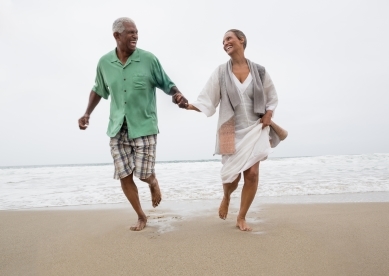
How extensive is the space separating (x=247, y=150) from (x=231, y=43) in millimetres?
1152

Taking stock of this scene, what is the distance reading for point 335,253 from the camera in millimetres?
2518

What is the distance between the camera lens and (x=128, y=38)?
11.3 ft

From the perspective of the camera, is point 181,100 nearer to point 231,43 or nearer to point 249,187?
point 231,43

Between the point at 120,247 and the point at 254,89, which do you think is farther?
the point at 254,89

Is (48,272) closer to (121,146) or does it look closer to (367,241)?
(121,146)

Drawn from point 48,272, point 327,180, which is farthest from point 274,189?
point 48,272

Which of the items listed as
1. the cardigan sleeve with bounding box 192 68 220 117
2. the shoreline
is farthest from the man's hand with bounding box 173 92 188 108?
the shoreline

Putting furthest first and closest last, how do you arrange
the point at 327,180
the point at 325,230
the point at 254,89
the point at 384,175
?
the point at 384,175
the point at 327,180
the point at 254,89
the point at 325,230

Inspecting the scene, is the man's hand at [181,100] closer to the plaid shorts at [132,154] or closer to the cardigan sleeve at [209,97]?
the cardigan sleeve at [209,97]

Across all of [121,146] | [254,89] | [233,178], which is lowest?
[233,178]

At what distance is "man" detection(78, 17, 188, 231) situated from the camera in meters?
3.47

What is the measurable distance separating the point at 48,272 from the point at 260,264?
4.90ft

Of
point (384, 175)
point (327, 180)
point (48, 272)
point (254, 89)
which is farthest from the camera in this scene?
point (384, 175)

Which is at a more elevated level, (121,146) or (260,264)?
(121,146)
